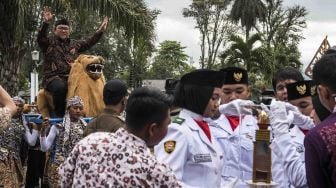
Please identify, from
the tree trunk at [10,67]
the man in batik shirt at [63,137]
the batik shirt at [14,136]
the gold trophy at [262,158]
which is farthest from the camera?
the tree trunk at [10,67]

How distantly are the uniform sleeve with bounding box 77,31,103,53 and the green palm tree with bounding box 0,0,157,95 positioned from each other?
108 inches

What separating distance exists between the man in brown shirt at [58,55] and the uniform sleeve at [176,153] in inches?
166

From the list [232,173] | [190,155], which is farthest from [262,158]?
[232,173]

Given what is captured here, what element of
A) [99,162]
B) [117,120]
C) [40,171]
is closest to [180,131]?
[99,162]

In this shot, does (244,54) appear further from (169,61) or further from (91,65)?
(91,65)

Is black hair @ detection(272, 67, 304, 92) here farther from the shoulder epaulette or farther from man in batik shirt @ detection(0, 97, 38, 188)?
man in batik shirt @ detection(0, 97, 38, 188)

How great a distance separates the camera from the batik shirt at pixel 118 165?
8.11 feet

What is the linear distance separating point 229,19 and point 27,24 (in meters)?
31.6

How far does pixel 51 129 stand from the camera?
673 centimetres

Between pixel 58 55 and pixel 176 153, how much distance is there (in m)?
4.48

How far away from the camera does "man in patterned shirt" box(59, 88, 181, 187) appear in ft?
8.13

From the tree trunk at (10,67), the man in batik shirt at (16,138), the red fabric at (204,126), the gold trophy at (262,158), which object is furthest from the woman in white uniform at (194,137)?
the tree trunk at (10,67)

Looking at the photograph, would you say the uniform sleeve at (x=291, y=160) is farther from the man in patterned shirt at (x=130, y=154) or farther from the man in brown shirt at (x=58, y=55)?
the man in brown shirt at (x=58, y=55)

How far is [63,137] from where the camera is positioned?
6.45 m
